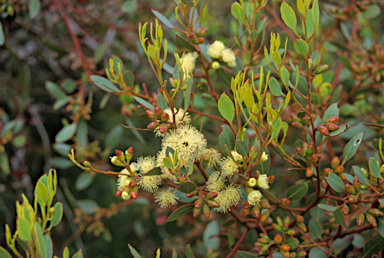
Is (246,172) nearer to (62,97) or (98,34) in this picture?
(62,97)

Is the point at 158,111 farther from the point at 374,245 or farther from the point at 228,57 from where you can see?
the point at 374,245

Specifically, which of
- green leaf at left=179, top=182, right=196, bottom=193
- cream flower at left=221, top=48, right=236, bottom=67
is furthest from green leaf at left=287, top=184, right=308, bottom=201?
cream flower at left=221, top=48, right=236, bottom=67

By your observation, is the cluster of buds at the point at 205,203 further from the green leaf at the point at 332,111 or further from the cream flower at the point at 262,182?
the green leaf at the point at 332,111

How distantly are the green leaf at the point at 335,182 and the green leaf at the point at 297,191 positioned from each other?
91mm

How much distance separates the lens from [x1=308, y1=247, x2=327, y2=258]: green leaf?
2.72ft

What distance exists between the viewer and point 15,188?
1.74 meters

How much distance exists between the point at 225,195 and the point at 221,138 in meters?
0.14

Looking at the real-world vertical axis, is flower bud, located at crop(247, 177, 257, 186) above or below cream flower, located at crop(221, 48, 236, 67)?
below

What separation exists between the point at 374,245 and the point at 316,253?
0.16m

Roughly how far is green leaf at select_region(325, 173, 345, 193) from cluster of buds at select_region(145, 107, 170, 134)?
43 cm

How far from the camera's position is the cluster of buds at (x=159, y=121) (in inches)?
26.2

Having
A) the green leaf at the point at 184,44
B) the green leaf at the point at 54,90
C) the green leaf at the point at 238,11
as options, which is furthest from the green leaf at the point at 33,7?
the green leaf at the point at 238,11

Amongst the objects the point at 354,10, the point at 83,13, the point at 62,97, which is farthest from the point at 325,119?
the point at 83,13

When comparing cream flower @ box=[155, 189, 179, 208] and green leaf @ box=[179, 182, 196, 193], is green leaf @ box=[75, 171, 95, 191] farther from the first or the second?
green leaf @ box=[179, 182, 196, 193]
